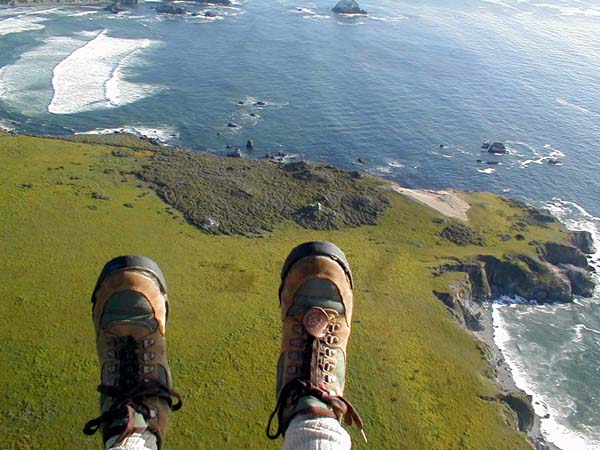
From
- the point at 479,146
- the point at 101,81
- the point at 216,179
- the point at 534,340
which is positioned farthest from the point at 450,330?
the point at 101,81

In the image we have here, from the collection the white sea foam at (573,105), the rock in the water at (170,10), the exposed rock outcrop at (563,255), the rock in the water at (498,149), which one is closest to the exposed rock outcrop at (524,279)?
the exposed rock outcrop at (563,255)

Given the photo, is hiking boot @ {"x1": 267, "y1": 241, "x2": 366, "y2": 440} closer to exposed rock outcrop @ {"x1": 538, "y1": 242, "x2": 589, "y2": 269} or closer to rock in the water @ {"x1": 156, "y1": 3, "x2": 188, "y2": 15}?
exposed rock outcrop @ {"x1": 538, "y1": 242, "x2": 589, "y2": 269}

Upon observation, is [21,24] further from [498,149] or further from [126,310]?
[126,310]

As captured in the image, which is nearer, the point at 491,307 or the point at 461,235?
the point at 491,307

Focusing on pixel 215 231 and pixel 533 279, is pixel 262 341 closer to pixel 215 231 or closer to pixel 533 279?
pixel 215 231

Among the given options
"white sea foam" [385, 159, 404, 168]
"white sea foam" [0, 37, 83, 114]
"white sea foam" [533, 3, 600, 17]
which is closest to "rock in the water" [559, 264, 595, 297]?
"white sea foam" [385, 159, 404, 168]

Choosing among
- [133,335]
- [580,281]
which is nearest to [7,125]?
[133,335]
